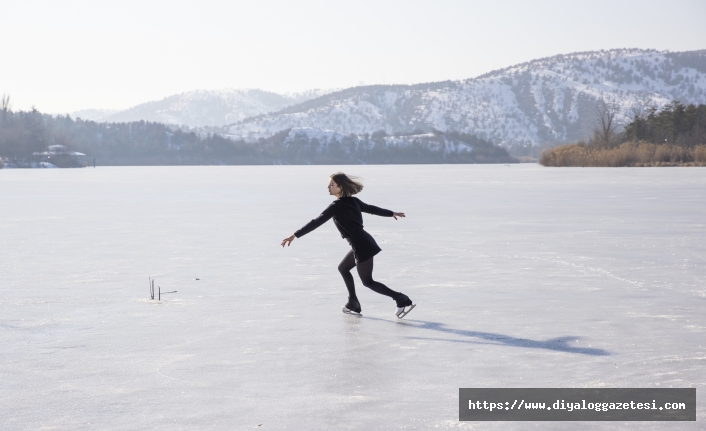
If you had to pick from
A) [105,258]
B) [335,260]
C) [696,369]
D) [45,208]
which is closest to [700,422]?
[696,369]

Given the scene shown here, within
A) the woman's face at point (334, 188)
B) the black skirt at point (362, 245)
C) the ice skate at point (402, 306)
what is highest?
the woman's face at point (334, 188)

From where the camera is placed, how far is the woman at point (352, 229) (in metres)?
7.08

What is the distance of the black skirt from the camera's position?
288 inches

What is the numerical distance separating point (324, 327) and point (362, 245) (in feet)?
2.97

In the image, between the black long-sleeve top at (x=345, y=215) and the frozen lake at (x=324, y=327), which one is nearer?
the frozen lake at (x=324, y=327)

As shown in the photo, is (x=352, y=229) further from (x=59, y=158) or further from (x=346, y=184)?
(x=59, y=158)

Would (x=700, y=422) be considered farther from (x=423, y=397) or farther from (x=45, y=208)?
(x=45, y=208)

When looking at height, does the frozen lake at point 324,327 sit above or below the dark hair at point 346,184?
below

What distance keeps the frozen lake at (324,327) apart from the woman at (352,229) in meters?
0.21

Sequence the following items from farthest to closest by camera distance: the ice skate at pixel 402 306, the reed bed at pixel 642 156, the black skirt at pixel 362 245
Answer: the reed bed at pixel 642 156
the black skirt at pixel 362 245
the ice skate at pixel 402 306

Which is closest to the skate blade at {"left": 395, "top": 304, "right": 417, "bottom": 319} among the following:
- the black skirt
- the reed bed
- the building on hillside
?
the black skirt

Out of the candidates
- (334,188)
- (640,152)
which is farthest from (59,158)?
(334,188)

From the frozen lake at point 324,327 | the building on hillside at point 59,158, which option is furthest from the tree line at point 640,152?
the building on hillside at point 59,158

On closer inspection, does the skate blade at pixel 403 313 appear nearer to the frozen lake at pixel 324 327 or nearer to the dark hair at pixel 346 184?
the frozen lake at pixel 324 327
